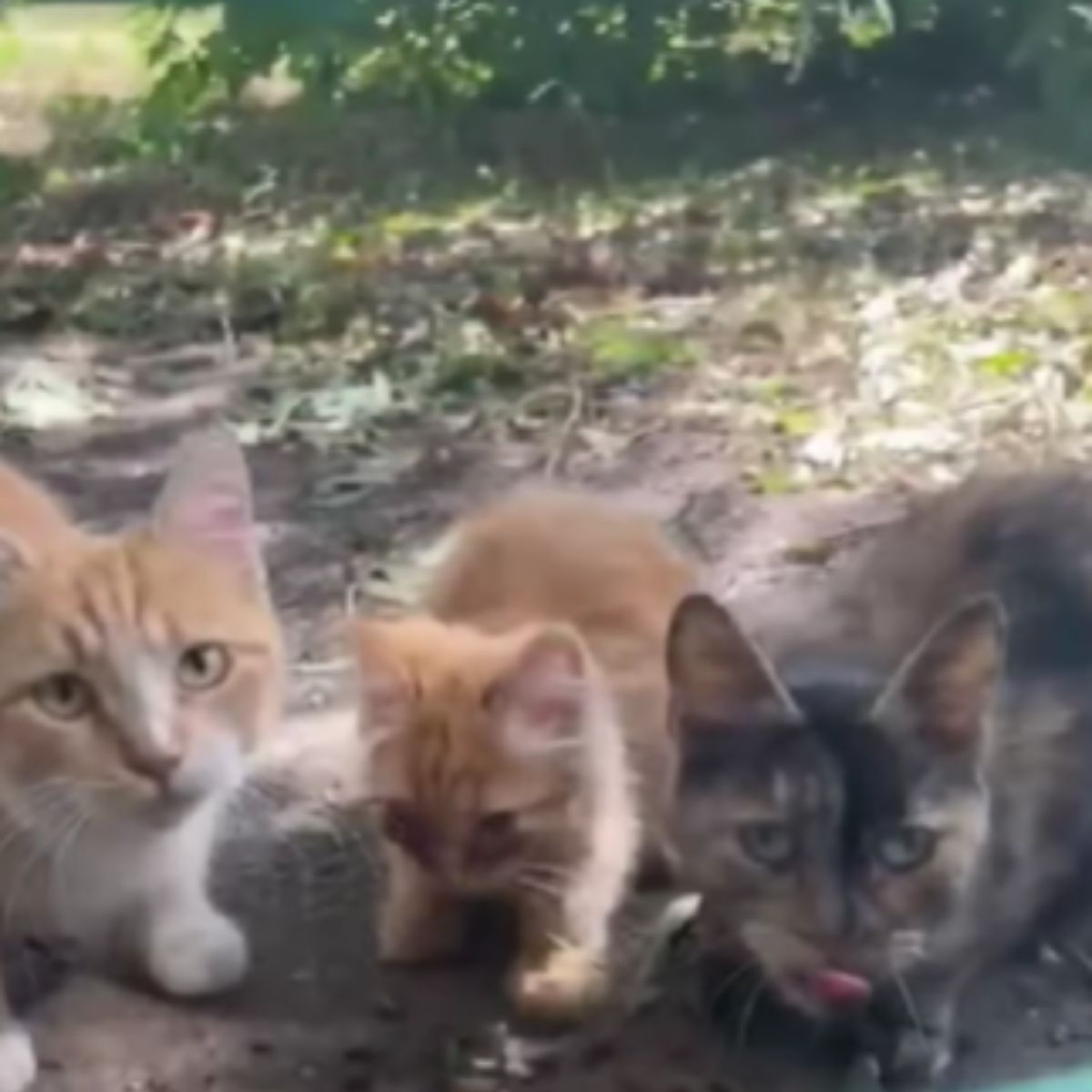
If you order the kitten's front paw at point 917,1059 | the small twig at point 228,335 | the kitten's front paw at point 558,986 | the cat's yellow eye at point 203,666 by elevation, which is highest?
the small twig at point 228,335

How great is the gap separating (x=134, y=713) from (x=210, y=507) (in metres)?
0.12

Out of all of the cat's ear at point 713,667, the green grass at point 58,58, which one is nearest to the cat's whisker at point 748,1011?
the cat's ear at point 713,667

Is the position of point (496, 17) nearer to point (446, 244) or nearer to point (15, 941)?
point (446, 244)

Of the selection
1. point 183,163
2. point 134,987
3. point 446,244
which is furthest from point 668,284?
point 134,987

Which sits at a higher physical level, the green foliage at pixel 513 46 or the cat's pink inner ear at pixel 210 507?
the green foliage at pixel 513 46

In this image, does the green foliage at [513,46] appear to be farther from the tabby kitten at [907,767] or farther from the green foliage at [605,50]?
the tabby kitten at [907,767]

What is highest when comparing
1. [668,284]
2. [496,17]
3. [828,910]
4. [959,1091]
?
[496,17]

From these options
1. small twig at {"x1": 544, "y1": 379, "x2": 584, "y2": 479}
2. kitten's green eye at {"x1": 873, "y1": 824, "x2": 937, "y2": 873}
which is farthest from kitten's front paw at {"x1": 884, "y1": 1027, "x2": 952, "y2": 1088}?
small twig at {"x1": 544, "y1": 379, "x2": 584, "y2": 479}

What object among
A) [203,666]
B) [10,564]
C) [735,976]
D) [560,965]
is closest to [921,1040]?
[735,976]

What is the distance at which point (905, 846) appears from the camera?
57.5 inches

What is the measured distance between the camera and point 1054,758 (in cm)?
156

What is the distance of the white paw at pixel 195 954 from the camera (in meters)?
1.40

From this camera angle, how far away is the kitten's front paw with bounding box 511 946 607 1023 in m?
1.45

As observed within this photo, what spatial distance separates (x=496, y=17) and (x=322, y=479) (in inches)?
10.2
